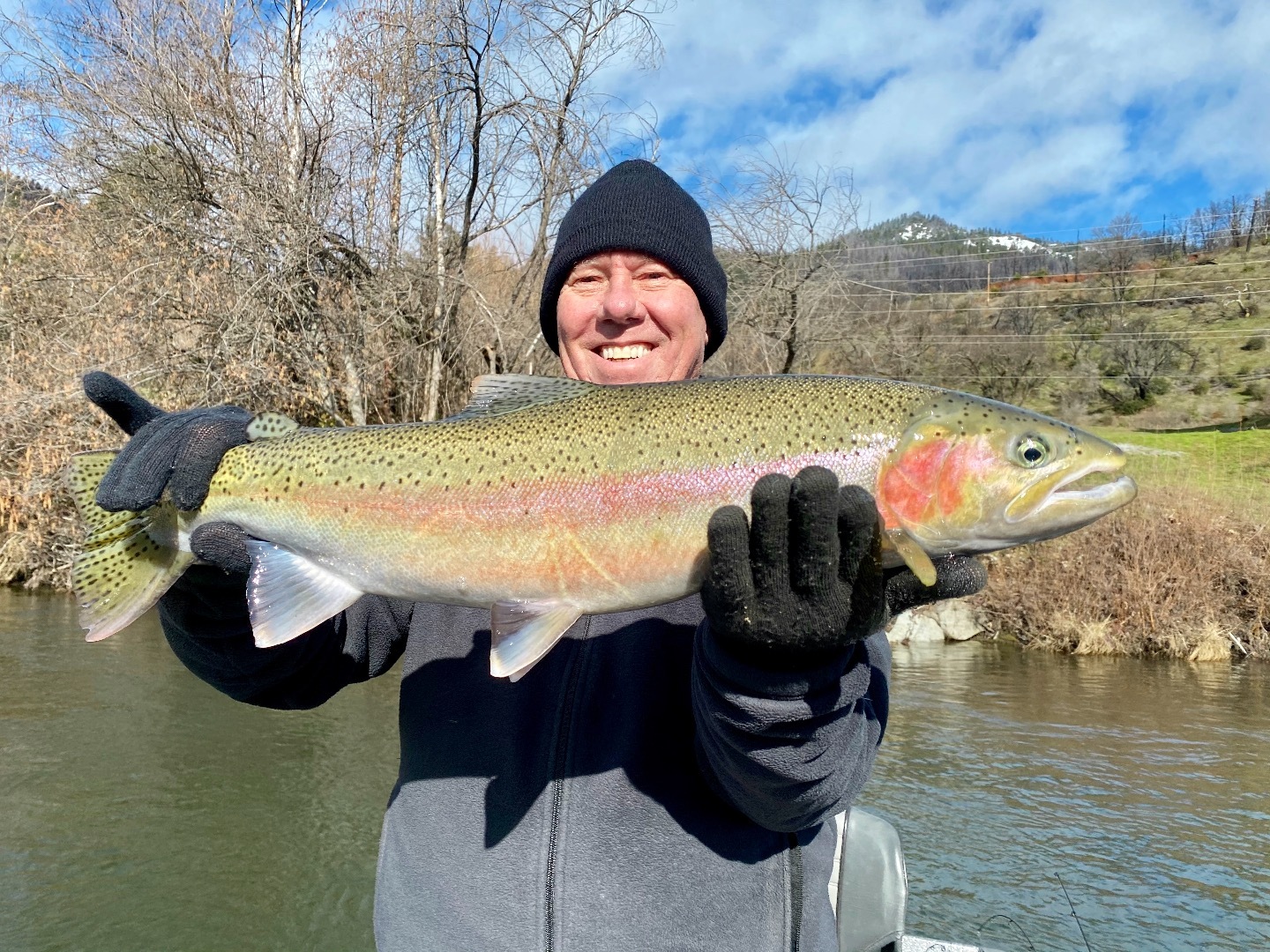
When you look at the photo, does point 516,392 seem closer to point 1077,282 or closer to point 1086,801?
point 1086,801

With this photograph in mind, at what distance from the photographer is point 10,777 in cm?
752

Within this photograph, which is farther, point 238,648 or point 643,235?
point 643,235

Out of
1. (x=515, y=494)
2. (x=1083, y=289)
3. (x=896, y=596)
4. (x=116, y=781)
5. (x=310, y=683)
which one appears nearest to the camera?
(x=896, y=596)

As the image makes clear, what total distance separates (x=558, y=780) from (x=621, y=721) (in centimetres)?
20

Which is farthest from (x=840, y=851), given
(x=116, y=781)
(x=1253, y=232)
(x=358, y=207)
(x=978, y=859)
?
(x=1253, y=232)

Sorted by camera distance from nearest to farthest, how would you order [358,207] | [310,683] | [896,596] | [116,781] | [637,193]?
[896,596]
[310,683]
[637,193]
[116,781]
[358,207]

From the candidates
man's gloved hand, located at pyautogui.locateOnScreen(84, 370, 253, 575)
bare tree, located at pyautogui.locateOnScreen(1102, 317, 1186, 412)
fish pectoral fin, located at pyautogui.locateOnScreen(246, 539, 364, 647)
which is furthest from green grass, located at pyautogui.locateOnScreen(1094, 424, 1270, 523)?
man's gloved hand, located at pyautogui.locateOnScreen(84, 370, 253, 575)

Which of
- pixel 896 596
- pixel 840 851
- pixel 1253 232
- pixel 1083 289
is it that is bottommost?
pixel 840 851

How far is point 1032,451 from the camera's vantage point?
85.7 inches

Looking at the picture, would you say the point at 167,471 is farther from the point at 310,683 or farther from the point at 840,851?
the point at 840,851

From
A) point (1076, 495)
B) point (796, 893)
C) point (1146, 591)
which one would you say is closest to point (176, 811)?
point (796, 893)

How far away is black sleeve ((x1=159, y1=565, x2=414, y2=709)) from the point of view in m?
2.27

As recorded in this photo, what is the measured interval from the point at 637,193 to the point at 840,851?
2622mm

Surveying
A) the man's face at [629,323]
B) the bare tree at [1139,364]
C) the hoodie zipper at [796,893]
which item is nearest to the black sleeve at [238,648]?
the man's face at [629,323]
